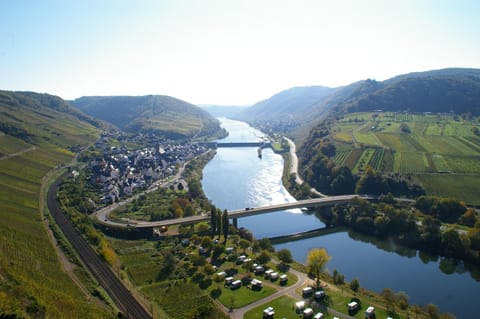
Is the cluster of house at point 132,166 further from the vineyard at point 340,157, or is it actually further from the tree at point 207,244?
the vineyard at point 340,157

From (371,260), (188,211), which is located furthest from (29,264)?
(371,260)

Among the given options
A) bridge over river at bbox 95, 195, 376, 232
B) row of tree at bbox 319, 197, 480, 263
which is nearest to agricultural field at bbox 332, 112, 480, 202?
row of tree at bbox 319, 197, 480, 263

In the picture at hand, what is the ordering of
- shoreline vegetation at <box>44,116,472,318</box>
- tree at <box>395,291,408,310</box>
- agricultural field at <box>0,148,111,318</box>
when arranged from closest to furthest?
agricultural field at <box>0,148,111,318</box>, tree at <box>395,291,408,310</box>, shoreline vegetation at <box>44,116,472,318</box>

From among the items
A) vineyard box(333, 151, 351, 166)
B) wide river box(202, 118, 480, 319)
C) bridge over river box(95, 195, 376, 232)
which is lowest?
wide river box(202, 118, 480, 319)

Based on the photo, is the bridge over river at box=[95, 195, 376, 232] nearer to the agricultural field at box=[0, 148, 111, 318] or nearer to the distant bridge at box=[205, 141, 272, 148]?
the agricultural field at box=[0, 148, 111, 318]

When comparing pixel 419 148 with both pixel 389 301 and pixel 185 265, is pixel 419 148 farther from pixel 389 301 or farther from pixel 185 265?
pixel 185 265
